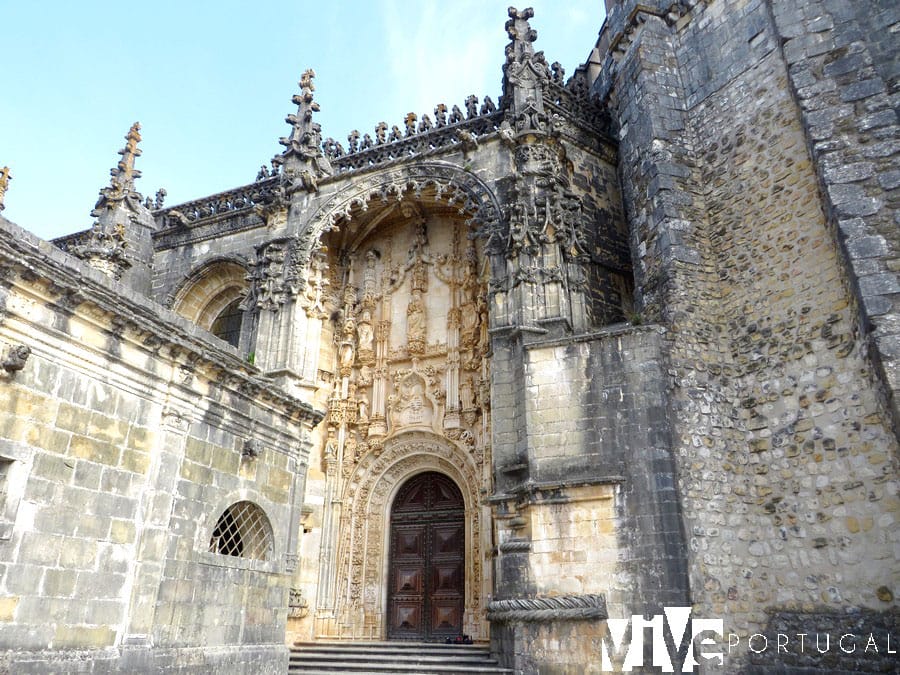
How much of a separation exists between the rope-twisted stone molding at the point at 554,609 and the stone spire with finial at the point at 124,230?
443 inches

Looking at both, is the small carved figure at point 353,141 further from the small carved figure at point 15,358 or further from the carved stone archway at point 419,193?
the small carved figure at point 15,358

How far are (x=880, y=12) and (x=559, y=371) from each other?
6745 millimetres

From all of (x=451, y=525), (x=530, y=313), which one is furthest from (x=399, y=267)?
(x=451, y=525)

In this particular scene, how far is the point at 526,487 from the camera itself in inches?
377

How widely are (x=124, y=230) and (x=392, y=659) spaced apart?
11.1 meters

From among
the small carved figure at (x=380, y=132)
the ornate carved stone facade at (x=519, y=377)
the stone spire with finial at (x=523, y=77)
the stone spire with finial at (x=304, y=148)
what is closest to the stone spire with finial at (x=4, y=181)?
the ornate carved stone facade at (x=519, y=377)

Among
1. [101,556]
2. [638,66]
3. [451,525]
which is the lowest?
[101,556]

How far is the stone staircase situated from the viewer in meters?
9.60

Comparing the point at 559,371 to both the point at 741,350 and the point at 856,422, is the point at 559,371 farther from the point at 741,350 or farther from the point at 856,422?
the point at 856,422

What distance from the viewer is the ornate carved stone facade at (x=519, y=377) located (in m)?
6.65

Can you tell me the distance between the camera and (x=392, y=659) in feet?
33.8

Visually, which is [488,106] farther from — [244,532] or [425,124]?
[244,532]

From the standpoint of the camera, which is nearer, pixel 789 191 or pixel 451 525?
pixel 789 191

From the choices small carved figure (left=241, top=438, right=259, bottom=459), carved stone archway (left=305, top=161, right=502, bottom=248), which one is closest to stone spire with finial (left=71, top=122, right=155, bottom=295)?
carved stone archway (left=305, top=161, right=502, bottom=248)
